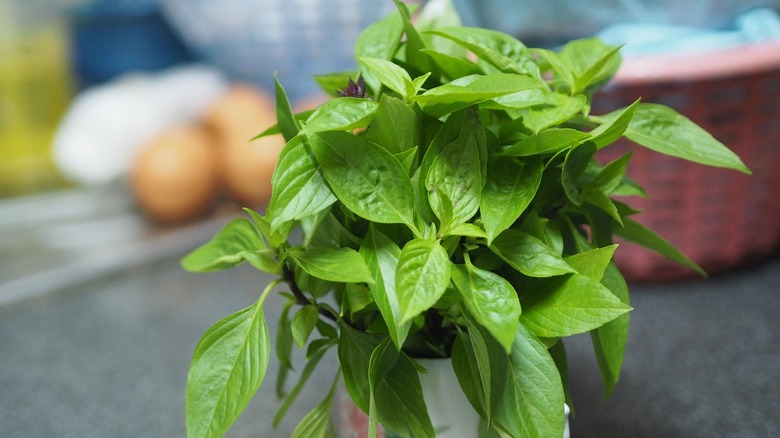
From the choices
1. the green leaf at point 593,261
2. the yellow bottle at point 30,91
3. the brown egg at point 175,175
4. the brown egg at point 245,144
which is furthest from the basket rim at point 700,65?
the yellow bottle at point 30,91

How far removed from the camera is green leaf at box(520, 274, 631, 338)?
331mm

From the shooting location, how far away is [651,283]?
2.49 ft

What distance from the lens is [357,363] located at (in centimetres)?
37

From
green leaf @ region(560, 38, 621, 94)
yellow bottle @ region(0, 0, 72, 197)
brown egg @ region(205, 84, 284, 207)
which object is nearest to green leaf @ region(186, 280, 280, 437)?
green leaf @ region(560, 38, 621, 94)

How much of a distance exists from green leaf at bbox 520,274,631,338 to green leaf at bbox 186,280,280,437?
13 centimetres

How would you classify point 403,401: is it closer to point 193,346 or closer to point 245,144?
point 193,346

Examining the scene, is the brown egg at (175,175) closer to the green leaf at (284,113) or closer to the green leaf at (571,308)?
the green leaf at (284,113)

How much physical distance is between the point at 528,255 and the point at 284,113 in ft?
0.49

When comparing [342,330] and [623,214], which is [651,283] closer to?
[623,214]

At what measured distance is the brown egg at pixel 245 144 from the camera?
0.94m

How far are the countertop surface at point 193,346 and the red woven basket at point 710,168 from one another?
3cm

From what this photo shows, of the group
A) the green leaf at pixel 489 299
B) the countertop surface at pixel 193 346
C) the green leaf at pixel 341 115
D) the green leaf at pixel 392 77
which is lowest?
the countertop surface at pixel 193 346

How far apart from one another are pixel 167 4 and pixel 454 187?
2.67 ft

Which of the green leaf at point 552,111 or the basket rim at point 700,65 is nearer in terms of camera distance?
the green leaf at point 552,111
